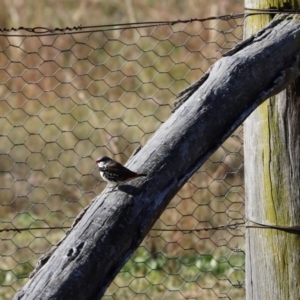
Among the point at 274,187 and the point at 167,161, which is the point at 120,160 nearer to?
the point at 274,187

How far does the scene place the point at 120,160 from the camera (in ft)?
15.3

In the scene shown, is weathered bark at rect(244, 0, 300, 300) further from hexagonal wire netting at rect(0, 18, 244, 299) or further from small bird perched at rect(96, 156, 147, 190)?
small bird perched at rect(96, 156, 147, 190)

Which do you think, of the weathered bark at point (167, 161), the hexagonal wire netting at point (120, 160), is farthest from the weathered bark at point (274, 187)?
the hexagonal wire netting at point (120, 160)

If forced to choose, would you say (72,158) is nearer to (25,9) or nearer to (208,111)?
(25,9)

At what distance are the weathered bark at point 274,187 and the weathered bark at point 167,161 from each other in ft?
0.62

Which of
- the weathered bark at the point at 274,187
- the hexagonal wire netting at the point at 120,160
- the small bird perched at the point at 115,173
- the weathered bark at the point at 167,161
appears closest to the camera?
the weathered bark at the point at 167,161

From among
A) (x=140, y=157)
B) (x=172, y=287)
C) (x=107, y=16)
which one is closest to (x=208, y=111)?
(x=140, y=157)

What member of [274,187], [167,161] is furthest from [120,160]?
[167,161]

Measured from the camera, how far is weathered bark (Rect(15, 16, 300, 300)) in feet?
5.31

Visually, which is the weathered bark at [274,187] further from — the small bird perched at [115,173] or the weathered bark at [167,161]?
the small bird perched at [115,173]

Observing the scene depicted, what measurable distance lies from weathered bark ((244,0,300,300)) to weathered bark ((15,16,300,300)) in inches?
7.4

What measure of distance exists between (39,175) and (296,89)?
12.5ft

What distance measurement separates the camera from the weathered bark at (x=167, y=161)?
162 centimetres

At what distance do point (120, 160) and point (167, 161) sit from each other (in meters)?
2.79
